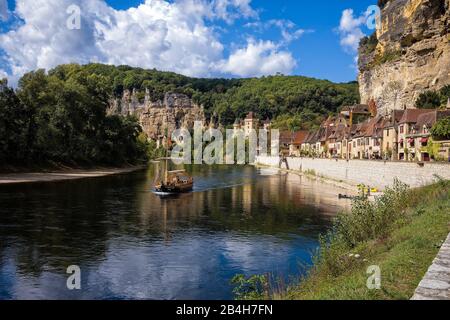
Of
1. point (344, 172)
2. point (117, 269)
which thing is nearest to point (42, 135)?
point (344, 172)

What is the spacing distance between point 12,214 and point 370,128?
64363 millimetres

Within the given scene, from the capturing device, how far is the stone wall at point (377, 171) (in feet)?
121

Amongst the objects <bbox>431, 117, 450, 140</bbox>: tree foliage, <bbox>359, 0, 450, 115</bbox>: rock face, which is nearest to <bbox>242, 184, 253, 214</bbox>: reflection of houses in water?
<bbox>431, 117, 450, 140</bbox>: tree foliage

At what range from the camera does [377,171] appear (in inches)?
1940

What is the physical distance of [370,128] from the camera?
7938 centimetres

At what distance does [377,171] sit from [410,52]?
39390 mm

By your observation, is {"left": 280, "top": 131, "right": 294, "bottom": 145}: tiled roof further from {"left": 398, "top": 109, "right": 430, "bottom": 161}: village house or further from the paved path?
the paved path

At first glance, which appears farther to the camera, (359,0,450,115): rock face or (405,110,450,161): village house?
(359,0,450,115): rock face

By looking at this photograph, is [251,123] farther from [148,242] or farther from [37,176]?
[148,242]

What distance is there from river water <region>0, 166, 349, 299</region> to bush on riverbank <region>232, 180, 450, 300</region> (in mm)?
2754

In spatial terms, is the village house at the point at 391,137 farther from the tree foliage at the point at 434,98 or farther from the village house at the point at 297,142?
the village house at the point at 297,142

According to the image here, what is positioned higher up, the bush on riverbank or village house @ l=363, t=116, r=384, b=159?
village house @ l=363, t=116, r=384, b=159

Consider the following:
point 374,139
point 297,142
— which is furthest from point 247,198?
point 297,142

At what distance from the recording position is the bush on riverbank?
1082cm
